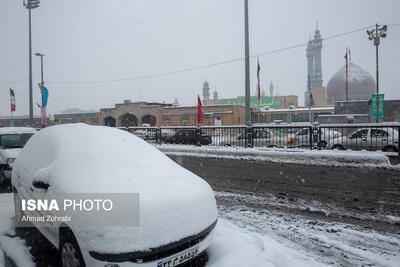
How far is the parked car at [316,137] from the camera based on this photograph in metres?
12.2

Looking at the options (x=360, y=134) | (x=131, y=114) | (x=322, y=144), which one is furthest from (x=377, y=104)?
(x=131, y=114)

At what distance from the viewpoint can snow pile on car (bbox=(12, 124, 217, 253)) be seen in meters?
2.46

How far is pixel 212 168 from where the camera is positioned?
403 inches

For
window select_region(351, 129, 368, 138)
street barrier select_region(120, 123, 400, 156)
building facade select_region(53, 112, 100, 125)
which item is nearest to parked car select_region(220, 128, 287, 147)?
street barrier select_region(120, 123, 400, 156)

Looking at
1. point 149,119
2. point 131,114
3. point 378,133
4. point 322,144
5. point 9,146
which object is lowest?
point 322,144

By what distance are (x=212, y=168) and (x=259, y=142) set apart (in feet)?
16.2

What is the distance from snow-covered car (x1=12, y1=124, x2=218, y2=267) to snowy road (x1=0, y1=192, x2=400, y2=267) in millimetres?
499

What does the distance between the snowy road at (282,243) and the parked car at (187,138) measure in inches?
447

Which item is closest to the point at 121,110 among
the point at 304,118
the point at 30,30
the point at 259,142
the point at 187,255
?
the point at 30,30

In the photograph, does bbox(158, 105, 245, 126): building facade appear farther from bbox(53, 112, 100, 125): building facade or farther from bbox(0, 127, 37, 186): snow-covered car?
bbox(0, 127, 37, 186): snow-covered car

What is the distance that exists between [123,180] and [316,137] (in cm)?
1111

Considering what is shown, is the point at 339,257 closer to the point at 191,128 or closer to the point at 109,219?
the point at 109,219

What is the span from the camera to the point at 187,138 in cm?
1712

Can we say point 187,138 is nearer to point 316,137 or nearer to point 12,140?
point 316,137
